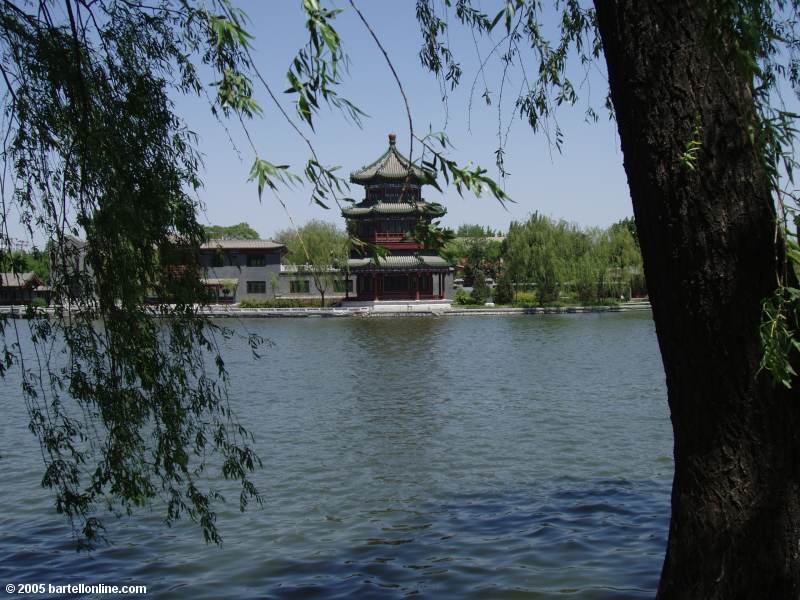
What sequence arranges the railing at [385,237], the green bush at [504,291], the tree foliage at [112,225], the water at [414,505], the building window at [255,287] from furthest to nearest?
1. the building window at [255,287]
2. the green bush at [504,291]
3. the railing at [385,237]
4. the water at [414,505]
5. the tree foliage at [112,225]

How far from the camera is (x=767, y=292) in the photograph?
2045 mm

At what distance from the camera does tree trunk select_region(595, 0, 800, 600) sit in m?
2.02

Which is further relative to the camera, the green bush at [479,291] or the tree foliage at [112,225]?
the green bush at [479,291]

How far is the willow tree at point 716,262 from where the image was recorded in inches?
79.3

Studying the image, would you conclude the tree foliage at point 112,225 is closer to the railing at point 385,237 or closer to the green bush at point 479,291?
the railing at point 385,237

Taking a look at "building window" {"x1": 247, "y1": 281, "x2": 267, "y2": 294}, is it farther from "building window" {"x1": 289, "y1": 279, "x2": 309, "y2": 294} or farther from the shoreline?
the shoreline

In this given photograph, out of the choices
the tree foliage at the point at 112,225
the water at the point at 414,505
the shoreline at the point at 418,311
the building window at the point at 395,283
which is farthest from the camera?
the building window at the point at 395,283

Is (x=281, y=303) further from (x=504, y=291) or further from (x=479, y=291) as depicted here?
(x=504, y=291)

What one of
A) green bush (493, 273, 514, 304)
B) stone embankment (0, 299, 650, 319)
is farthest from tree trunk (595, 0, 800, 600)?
green bush (493, 273, 514, 304)

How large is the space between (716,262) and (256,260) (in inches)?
1671

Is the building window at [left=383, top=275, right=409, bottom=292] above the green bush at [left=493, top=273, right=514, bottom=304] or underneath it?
above

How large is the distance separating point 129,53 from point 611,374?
510 inches

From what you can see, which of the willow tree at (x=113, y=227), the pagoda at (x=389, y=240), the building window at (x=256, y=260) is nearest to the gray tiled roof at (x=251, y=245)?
the building window at (x=256, y=260)

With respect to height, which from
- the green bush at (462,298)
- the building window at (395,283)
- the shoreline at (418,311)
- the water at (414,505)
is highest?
the building window at (395,283)
